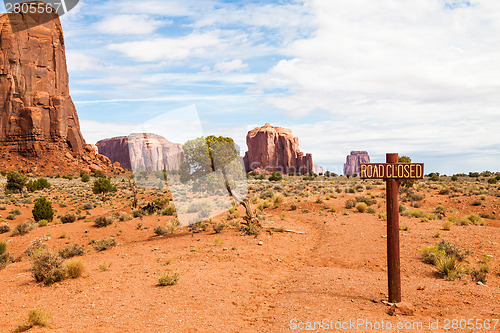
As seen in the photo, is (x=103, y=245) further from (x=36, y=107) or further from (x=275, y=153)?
(x=275, y=153)

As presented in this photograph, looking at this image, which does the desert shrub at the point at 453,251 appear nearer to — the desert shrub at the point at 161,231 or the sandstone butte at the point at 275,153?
the desert shrub at the point at 161,231

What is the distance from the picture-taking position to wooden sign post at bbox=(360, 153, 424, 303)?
773 cm

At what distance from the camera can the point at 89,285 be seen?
970 centimetres

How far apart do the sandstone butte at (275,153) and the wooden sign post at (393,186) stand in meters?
128

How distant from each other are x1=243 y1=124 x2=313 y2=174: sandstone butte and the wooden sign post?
421 ft

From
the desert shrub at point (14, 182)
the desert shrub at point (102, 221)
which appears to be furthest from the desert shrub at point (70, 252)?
the desert shrub at point (14, 182)

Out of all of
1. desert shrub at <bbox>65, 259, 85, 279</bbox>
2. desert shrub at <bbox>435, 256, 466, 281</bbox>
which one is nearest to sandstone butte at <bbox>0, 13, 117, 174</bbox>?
desert shrub at <bbox>65, 259, 85, 279</bbox>

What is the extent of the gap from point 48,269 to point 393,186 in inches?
423

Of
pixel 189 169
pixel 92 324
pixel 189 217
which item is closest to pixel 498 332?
pixel 92 324

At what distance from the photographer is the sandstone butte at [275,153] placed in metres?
138

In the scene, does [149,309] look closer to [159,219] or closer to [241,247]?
[241,247]

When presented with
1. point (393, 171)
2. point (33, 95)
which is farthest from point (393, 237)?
point (33, 95)

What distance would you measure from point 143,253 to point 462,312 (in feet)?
39.6

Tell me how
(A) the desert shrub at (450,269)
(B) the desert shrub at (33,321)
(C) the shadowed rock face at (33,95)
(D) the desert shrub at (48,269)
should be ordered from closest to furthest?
(B) the desert shrub at (33,321)
(A) the desert shrub at (450,269)
(D) the desert shrub at (48,269)
(C) the shadowed rock face at (33,95)
